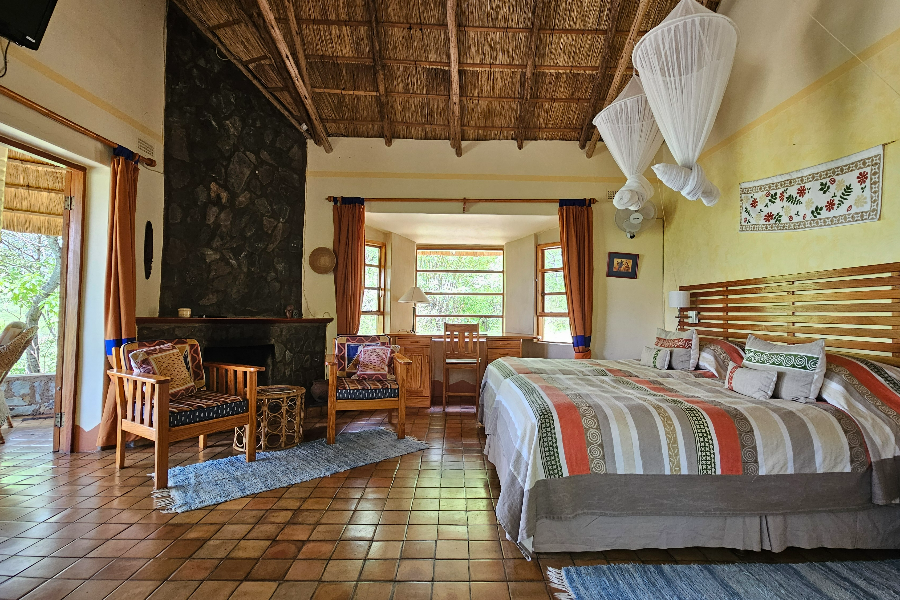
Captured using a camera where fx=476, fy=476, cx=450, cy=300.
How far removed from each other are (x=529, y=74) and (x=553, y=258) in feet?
8.21

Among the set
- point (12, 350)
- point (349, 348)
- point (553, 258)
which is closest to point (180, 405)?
point (349, 348)

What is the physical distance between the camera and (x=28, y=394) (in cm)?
481

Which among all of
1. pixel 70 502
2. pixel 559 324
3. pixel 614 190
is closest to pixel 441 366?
pixel 559 324

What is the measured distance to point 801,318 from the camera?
3469 millimetres

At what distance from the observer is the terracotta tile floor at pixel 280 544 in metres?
1.98

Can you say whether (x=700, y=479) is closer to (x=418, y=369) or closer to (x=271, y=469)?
(x=271, y=469)

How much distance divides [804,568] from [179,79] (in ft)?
19.0

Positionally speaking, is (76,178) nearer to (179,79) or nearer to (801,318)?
(179,79)

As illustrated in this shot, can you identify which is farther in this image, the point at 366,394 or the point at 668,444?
the point at 366,394

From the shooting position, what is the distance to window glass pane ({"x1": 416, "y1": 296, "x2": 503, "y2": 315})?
23.4 ft

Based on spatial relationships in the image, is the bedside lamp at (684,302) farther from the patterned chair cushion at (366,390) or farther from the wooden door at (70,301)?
the wooden door at (70,301)

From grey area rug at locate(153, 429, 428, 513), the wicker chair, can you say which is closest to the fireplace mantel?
the wicker chair

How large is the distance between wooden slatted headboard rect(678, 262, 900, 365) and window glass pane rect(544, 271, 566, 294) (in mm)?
2175

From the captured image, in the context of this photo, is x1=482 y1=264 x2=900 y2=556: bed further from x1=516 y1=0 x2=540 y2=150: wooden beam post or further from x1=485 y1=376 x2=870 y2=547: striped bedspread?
x1=516 y1=0 x2=540 y2=150: wooden beam post
